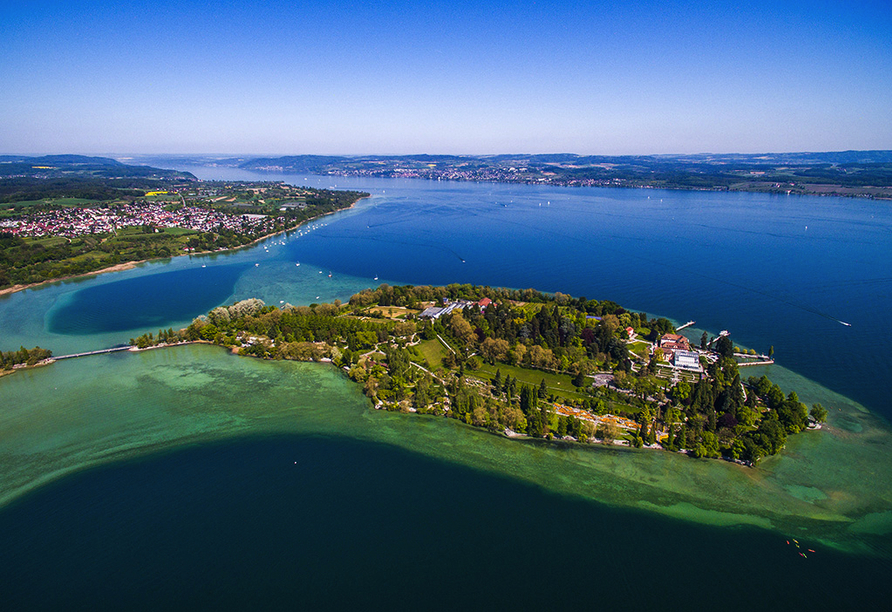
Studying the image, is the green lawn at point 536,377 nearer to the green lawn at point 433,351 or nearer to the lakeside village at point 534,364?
the lakeside village at point 534,364

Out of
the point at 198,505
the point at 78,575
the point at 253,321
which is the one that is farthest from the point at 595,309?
the point at 78,575

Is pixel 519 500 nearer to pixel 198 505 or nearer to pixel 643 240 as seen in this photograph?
pixel 198 505

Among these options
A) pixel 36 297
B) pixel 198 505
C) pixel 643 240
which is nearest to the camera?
pixel 198 505

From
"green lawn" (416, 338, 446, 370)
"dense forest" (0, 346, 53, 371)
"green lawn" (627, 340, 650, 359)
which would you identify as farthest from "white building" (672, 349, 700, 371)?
"dense forest" (0, 346, 53, 371)

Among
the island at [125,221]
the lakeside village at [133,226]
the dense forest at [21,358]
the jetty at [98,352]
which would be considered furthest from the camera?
the island at [125,221]

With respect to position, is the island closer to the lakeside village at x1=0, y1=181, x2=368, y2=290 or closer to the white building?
the lakeside village at x1=0, y1=181, x2=368, y2=290

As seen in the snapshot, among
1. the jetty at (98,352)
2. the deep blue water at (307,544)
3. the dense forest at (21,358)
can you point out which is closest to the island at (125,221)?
the dense forest at (21,358)
